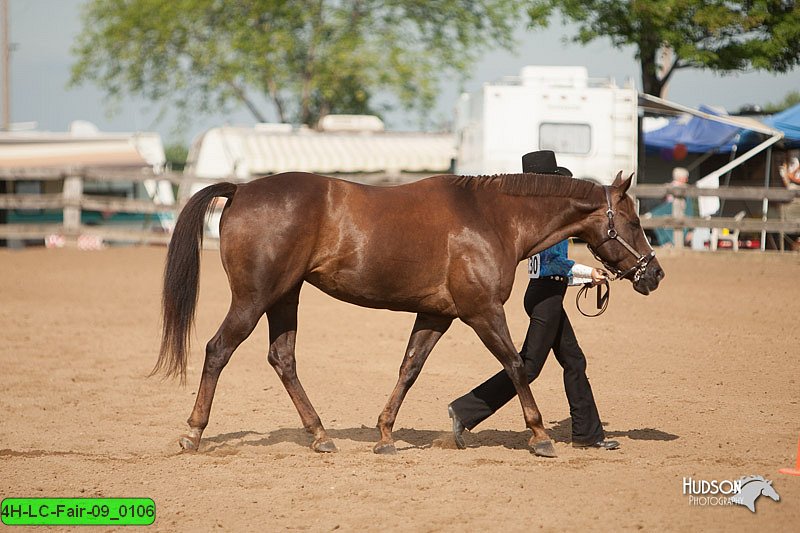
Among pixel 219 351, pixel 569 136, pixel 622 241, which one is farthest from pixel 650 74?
pixel 219 351

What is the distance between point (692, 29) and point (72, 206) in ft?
45.3

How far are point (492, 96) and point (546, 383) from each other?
10296 mm

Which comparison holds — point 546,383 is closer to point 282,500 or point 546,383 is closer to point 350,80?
point 282,500

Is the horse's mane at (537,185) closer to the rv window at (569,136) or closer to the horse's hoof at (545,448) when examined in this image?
the horse's hoof at (545,448)

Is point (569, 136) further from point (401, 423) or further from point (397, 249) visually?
point (397, 249)

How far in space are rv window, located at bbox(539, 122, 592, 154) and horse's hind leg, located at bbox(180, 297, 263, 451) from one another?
1255 cm

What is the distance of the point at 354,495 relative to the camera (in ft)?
15.7

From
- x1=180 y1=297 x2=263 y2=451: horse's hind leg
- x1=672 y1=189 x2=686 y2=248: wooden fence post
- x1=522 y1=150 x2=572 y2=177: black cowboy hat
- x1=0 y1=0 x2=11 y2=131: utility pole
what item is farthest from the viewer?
x1=0 y1=0 x2=11 y2=131: utility pole

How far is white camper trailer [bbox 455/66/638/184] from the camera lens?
17297 millimetres

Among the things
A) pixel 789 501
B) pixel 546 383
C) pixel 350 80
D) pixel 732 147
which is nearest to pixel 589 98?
pixel 732 147

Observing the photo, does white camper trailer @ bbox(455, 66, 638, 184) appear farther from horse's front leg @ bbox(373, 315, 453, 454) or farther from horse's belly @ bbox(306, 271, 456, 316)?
horse's belly @ bbox(306, 271, 456, 316)

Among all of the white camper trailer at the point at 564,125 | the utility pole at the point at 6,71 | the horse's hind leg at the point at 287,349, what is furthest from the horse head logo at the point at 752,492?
the utility pole at the point at 6,71

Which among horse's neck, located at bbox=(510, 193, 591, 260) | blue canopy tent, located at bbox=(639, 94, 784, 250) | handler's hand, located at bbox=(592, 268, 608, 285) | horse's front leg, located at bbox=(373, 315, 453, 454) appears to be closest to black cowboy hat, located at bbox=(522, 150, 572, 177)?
horse's neck, located at bbox=(510, 193, 591, 260)

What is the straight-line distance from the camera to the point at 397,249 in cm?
573
